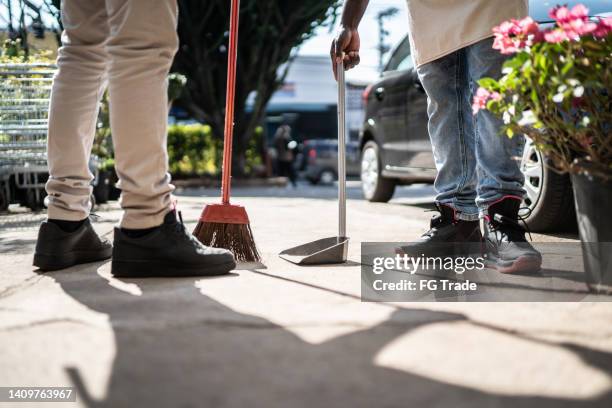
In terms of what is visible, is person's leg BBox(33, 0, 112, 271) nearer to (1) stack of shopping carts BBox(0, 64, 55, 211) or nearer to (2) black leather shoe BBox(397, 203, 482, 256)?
(2) black leather shoe BBox(397, 203, 482, 256)

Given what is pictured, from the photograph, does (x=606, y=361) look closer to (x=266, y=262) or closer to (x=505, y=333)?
(x=505, y=333)

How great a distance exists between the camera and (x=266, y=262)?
9.12ft

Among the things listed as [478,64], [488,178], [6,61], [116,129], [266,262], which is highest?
[6,61]

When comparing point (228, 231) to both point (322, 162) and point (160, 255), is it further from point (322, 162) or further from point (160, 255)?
point (322, 162)

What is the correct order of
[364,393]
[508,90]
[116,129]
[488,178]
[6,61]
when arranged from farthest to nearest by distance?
1. [6,61]
2. [488,178]
3. [116,129]
4. [508,90]
5. [364,393]

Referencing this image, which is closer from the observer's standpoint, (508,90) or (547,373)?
(547,373)

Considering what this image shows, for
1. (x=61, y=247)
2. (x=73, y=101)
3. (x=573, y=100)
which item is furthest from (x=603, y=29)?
(x=61, y=247)

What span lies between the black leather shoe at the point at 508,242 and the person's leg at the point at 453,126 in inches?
8.1

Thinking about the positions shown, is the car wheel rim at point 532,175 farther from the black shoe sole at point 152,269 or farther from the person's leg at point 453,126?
the black shoe sole at point 152,269

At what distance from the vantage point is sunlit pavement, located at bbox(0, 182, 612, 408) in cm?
121

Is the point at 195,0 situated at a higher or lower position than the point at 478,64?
higher

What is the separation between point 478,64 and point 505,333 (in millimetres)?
1397

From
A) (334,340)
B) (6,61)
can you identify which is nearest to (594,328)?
(334,340)

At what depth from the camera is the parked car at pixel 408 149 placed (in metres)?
3.69
